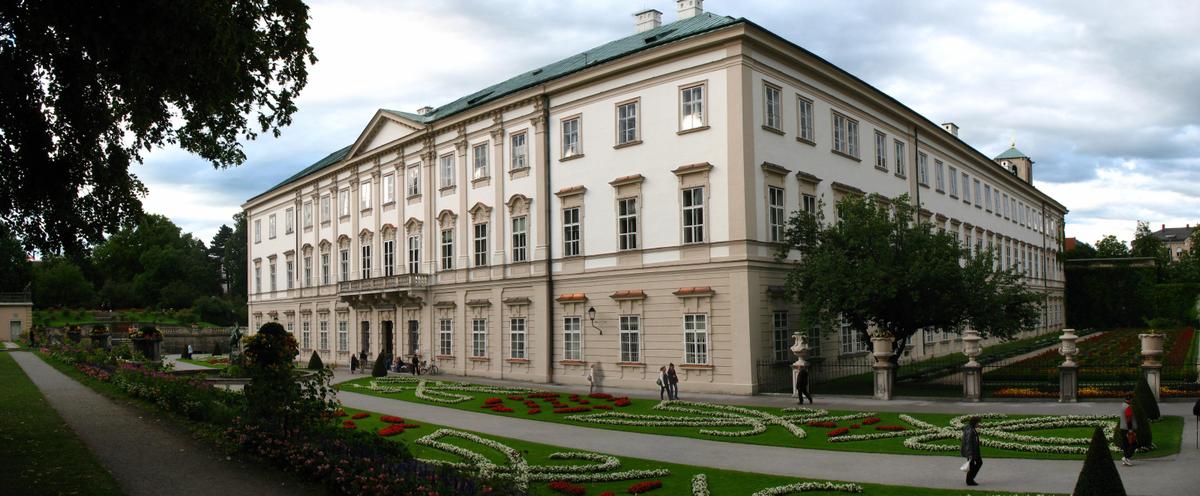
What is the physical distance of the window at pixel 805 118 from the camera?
3406 cm

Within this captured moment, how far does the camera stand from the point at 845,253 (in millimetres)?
30203

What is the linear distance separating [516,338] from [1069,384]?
22.6m

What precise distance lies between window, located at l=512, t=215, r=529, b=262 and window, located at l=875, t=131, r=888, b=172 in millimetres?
16606

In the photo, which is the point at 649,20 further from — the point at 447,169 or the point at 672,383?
the point at 672,383

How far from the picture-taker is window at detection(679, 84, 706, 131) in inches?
1259

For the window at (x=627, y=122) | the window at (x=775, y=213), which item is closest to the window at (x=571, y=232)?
the window at (x=627, y=122)

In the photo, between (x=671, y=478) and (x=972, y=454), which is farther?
Answer: (x=671, y=478)

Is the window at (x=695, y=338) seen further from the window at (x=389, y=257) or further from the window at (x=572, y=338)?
the window at (x=389, y=257)

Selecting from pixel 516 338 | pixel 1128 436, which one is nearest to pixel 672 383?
pixel 516 338

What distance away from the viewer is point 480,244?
41938 mm

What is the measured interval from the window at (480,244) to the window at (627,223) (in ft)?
31.0

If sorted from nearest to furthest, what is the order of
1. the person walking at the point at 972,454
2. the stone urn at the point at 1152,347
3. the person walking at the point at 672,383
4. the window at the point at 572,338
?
1. the person walking at the point at 972,454
2. the stone urn at the point at 1152,347
3. the person walking at the point at 672,383
4. the window at the point at 572,338

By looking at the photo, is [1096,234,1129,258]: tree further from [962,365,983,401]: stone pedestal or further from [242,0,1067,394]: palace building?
[962,365,983,401]: stone pedestal

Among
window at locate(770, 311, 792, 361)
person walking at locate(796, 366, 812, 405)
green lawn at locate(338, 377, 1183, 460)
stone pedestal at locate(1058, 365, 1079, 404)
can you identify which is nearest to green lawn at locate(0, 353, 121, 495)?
green lawn at locate(338, 377, 1183, 460)
